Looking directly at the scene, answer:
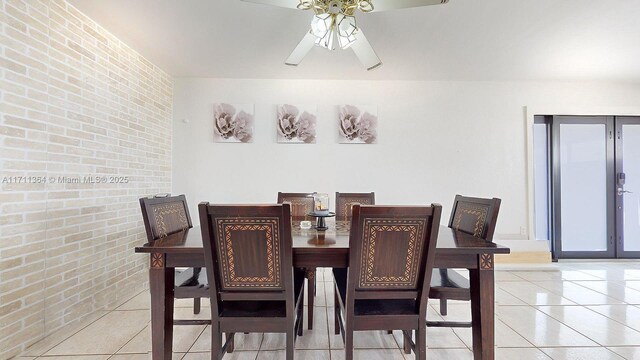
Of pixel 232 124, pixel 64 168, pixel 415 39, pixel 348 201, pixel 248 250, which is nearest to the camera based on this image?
pixel 248 250

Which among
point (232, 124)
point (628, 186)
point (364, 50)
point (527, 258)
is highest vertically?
point (364, 50)

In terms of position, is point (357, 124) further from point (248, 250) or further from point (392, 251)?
point (248, 250)

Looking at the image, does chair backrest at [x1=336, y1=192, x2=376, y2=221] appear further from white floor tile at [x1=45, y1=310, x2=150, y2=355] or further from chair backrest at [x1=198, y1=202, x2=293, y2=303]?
white floor tile at [x1=45, y1=310, x2=150, y2=355]

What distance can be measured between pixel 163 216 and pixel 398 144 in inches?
112

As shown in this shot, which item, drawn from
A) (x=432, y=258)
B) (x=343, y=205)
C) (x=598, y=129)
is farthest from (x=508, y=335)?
(x=598, y=129)

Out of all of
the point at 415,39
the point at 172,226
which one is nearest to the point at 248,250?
the point at 172,226

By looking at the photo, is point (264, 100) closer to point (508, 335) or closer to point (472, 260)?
point (472, 260)

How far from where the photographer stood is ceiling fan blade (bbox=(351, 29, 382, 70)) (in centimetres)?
190

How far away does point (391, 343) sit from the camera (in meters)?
1.91

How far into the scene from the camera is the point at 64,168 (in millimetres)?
2064

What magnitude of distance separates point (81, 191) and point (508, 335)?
11.1ft

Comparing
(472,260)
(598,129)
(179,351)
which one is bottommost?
(179,351)

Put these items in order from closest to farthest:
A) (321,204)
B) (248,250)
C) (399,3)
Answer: (248,250)
(399,3)
(321,204)

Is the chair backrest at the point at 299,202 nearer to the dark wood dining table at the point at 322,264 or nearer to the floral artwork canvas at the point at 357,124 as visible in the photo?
the dark wood dining table at the point at 322,264
